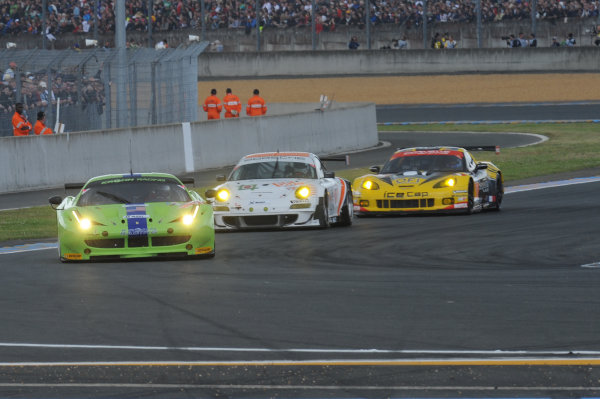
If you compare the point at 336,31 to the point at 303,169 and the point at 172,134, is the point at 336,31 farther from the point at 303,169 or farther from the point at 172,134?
the point at 303,169

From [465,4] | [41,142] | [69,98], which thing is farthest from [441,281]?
[465,4]

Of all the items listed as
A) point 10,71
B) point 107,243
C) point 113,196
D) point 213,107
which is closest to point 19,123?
point 10,71

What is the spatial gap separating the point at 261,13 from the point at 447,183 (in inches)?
1483

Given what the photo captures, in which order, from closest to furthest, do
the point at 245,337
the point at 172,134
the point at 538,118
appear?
the point at 245,337
the point at 172,134
the point at 538,118

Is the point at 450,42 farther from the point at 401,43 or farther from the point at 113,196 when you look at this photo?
the point at 113,196

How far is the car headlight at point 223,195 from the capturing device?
17500mm

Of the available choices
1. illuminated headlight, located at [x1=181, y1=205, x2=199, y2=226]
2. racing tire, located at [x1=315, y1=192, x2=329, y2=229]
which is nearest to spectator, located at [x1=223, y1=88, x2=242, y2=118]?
racing tire, located at [x1=315, y1=192, x2=329, y2=229]

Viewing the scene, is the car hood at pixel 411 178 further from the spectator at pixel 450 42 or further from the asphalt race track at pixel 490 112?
the spectator at pixel 450 42

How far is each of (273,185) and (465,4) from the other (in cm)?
Result: 3624

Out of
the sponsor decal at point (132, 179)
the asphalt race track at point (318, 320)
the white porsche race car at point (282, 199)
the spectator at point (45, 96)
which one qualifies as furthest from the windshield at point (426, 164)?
the spectator at point (45, 96)

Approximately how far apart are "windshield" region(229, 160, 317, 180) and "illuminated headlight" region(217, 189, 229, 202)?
0.70 meters

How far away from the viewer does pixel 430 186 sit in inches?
757

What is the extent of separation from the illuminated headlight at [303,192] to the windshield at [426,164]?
9.93 ft

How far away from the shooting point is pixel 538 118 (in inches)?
1751
